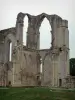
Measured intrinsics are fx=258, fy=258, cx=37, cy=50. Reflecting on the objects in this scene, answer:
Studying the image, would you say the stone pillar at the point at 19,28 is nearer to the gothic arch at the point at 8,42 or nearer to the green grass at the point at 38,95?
the gothic arch at the point at 8,42

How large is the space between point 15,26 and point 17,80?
9.39 m

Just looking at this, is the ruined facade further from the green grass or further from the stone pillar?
the green grass

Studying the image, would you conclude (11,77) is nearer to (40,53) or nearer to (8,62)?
(8,62)

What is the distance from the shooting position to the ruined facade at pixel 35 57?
37.9 metres

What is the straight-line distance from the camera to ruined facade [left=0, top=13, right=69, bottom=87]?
124ft

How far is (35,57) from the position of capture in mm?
41844

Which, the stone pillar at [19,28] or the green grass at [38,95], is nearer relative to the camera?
the green grass at [38,95]

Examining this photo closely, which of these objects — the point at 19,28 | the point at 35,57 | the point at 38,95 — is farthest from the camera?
the point at 35,57

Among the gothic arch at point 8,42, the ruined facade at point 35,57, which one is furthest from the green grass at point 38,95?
the gothic arch at point 8,42

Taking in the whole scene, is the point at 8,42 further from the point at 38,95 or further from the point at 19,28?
the point at 38,95

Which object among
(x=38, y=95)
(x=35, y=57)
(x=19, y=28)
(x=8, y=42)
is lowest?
(x=38, y=95)

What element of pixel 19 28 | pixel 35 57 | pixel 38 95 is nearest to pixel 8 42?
pixel 19 28

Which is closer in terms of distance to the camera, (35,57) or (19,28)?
(19,28)

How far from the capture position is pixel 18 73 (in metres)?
38.8
